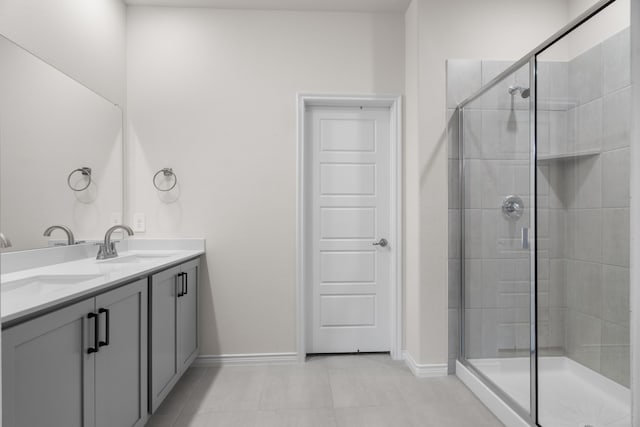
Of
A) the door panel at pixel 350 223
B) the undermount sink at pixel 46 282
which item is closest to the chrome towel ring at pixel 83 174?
the undermount sink at pixel 46 282

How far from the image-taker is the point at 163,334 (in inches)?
84.0

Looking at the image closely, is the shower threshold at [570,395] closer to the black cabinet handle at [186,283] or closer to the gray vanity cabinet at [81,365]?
the gray vanity cabinet at [81,365]

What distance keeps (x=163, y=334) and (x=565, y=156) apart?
2.25 metres

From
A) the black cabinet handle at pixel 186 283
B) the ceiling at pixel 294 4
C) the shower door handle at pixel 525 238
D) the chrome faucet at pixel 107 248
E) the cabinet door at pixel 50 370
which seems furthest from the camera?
the ceiling at pixel 294 4

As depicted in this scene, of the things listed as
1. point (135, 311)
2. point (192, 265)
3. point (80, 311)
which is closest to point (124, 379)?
point (135, 311)

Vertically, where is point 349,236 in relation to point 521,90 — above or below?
below

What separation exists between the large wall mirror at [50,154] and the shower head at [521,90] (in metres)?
2.52

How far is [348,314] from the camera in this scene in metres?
3.08

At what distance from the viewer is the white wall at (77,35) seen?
196 centimetres

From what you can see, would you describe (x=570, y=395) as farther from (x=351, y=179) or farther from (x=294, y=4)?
(x=294, y=4)

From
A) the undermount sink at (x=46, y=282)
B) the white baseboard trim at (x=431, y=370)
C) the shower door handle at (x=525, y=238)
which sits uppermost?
the shower door handle at (x=525, y=238)

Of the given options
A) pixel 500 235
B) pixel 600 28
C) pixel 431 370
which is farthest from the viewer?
pixel 431 370

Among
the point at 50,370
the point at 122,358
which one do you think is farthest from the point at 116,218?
the point at 50,370

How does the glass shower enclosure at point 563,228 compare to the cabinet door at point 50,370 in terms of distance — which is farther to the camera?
the glass shower enclosure at point 563,228
